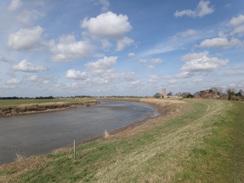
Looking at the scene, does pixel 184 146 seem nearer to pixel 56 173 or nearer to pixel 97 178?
pixel 97 178

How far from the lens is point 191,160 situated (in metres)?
7.08

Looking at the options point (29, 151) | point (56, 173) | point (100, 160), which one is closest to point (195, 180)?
point (100, 160)

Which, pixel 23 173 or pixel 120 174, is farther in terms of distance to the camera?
pixel 23 173

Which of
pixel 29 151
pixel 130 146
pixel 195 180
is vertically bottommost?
pixel 29 151

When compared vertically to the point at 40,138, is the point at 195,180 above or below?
above

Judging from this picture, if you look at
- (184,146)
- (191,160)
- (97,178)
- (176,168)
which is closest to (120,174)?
(97,178)

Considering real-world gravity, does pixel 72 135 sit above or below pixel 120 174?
below

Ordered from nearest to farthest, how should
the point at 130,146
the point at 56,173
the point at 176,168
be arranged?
the point at 176,168 < the point at 56,173 < the point at 130,146

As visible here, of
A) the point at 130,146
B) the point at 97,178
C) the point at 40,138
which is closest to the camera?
the point at 97,178

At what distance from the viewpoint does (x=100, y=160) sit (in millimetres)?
11078

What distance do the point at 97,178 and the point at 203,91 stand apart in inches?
5914

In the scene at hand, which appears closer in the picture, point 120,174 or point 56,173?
point 120,174

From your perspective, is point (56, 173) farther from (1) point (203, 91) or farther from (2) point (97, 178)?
(1) point (203, 91)

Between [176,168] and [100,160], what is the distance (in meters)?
5.93
